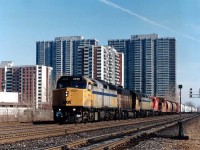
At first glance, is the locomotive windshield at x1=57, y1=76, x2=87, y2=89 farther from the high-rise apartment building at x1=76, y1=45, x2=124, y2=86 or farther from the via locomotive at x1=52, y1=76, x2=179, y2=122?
the high-rise apartment building at x1=76, y1=45, x2=124, y2=86

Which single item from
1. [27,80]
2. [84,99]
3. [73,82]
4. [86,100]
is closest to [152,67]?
[27,80]

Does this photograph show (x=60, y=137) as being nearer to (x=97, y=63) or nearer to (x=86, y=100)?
(x=86, y=100)

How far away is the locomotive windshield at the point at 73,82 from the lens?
3214cm

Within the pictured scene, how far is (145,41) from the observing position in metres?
194

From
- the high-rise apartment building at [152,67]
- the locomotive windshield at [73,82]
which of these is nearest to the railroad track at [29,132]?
the locomotive windshield at [73,82]

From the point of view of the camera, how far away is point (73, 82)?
32375 mm

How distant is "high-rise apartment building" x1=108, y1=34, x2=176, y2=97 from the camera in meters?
176

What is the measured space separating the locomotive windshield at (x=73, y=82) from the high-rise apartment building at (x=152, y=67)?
13776 centimetres

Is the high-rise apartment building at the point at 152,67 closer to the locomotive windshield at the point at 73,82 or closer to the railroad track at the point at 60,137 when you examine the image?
the locomotive windshield at the point at 73,82

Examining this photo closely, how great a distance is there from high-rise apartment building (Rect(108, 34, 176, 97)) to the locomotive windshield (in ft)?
452

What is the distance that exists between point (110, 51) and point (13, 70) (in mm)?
41018

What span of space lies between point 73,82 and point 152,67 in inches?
5961

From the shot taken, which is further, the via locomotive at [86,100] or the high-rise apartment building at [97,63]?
the high-rise apartment building at [97,63]

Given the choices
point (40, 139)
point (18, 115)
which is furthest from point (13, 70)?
point (40, 139)
